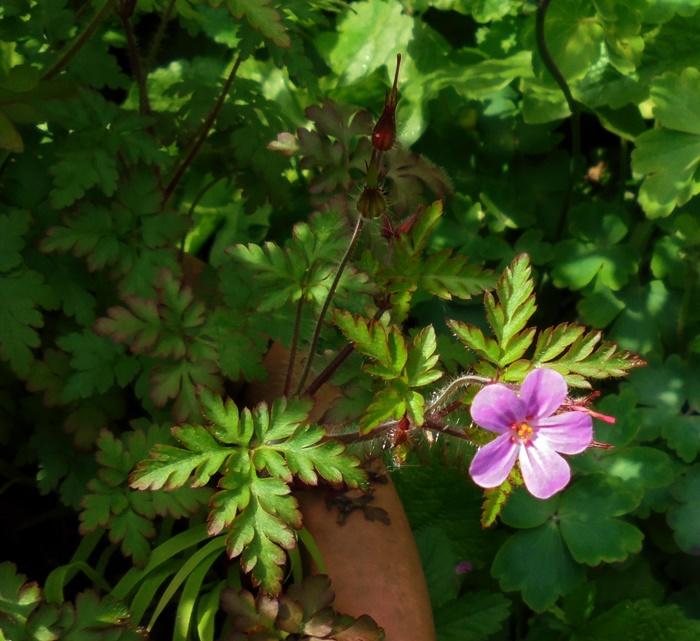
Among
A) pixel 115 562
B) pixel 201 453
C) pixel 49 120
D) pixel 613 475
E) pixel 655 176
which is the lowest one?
pixel 613 475

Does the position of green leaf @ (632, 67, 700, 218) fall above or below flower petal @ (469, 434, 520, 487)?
below

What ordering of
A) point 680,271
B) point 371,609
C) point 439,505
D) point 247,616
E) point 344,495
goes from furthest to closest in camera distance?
point 680,271, point 439,505, point 344,495, point 371,609, point 247,616

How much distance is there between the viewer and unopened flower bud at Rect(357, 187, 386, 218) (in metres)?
1.09

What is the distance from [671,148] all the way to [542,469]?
91 cm

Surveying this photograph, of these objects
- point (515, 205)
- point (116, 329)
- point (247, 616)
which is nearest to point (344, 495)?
point (247, 616)

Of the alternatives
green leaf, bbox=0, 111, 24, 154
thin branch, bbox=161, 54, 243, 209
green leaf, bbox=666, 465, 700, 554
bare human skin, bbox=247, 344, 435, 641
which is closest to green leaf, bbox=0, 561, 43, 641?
bare human skin, bbox=247, 344, 435, 641

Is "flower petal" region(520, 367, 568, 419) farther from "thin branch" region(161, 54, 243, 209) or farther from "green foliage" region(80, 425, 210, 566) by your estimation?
"thin branch" region(161, 54, 243, 209)

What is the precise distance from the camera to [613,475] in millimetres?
1679

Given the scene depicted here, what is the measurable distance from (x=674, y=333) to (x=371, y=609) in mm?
962

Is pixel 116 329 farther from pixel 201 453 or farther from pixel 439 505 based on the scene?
pixel 439 505

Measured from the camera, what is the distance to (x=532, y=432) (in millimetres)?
1046

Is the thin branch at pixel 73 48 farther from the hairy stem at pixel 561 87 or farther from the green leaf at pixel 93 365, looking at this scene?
the hairy stem at pixel 561 87

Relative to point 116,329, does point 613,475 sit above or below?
below

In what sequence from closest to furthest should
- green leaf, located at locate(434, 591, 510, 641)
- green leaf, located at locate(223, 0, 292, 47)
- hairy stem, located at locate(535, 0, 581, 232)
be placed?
green leaf, located at locate(223, 0, 292, 47) → green leaf, located at locate(434, 591, 510, 641) → hairy stem, located at locate(535, 0, 581, 232)
